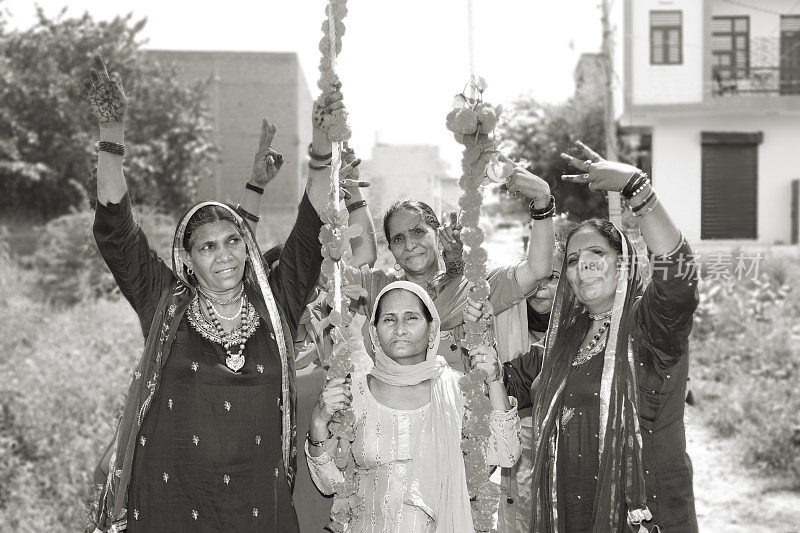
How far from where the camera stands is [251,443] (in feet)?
8.64

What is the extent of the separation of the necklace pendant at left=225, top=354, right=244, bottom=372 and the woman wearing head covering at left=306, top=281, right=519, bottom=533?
284mm

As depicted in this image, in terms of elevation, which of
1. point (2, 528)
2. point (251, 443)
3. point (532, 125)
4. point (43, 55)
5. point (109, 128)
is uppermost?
point (43, 55)

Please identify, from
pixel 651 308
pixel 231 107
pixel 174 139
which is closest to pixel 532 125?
pixel 231 107

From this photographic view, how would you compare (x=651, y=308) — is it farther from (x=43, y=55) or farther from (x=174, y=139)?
(x=43, y=55)

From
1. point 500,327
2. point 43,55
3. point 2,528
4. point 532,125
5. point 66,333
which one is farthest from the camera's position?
point 43,55

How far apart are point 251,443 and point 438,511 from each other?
64 centimetres

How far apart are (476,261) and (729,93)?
13139mm

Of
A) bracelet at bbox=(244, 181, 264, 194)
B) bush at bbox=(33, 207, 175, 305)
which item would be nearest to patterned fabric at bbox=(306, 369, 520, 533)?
bracelet at bbox=(244, 181, 264, 194)

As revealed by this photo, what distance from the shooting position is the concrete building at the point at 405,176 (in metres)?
3.51

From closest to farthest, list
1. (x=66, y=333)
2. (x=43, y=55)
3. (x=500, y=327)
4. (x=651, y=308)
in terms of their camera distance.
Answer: (x=651, y=308), (x=500, y=327), (x=66, y=333), (x=43, y=55)

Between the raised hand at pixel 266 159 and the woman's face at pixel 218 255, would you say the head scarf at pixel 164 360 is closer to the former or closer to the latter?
the woman's face at pixel 218 255

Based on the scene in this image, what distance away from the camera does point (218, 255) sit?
267cm

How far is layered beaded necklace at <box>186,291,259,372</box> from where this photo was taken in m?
2.65

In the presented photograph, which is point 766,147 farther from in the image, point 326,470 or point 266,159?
point 326,470
